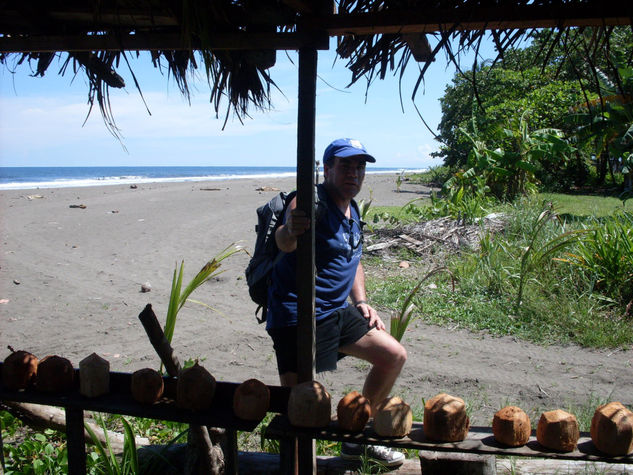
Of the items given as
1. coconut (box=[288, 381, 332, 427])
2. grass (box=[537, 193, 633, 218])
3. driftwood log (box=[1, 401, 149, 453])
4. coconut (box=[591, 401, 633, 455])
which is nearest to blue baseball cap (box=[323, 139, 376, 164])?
coconut (box=[288, 381, 332, 427])

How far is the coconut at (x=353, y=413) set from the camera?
221 centimetres

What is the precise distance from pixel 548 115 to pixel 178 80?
17.5m

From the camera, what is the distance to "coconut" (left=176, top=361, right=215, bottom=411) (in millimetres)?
2324

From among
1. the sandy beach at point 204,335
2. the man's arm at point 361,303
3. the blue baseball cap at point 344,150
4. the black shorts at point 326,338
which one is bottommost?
the sandy beach at point 204,335

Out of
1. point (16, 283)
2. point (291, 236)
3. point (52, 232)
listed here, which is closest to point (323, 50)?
point (291, 236)

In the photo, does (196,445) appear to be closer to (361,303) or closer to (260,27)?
(361,303)

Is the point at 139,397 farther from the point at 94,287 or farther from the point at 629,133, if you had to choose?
the point at 629,133

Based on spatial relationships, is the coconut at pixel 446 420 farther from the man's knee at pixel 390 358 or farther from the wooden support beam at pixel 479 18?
the wooden support beam at pixel 479 18

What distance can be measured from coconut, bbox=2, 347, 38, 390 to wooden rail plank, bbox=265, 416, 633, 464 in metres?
1.22

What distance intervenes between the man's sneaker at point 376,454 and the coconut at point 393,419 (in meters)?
0.68

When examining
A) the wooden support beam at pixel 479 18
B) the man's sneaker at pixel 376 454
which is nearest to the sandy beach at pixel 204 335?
the man's sneaker at pixel 376 454

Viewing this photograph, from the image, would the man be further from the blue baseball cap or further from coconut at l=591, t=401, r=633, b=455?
coconut at l=591, t=401, r=633, b=455

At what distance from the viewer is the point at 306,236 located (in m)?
2.36

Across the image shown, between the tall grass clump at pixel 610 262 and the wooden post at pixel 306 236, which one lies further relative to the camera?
the tall grass clump at pixel 610 262
